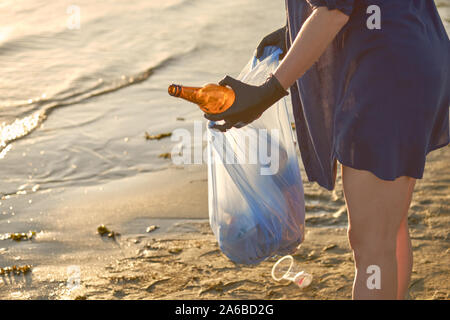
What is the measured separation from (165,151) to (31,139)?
3.83 ft

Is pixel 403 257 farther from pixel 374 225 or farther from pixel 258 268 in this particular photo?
pixel 258 268

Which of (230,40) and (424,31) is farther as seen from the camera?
(230,40)

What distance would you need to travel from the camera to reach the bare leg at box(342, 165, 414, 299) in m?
1.89

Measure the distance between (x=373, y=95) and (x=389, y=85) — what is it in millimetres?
50

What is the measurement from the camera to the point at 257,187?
2.30m

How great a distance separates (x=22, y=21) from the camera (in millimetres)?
9406

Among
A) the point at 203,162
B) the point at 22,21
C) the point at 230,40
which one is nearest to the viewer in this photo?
the point at 203,162

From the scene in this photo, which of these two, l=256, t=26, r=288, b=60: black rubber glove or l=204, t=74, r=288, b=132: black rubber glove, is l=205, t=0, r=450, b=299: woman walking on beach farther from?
l=256, t=26, r=288, b=60: black rubber glove

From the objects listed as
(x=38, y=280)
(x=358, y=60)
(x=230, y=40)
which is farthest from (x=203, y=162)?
(x=230, y=40)

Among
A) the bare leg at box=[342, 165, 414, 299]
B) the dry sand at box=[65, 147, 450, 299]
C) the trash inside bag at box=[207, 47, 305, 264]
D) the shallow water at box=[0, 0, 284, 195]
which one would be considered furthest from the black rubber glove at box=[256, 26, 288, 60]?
the shallow water at box=[0, 0, 284, 195]

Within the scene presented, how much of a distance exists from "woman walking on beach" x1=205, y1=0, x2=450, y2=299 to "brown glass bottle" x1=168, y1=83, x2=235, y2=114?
27mm

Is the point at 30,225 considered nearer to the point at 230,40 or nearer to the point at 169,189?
Answer: the point at 169,189

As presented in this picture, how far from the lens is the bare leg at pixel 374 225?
189cm

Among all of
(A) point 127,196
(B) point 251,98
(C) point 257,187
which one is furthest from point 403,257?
(A) point 127,196
